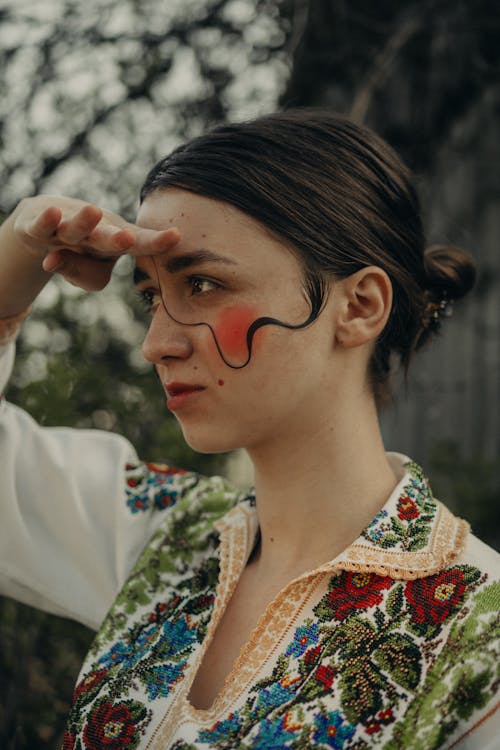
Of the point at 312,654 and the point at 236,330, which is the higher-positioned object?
the point at 236,330

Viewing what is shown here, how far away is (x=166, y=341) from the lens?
1501 mm

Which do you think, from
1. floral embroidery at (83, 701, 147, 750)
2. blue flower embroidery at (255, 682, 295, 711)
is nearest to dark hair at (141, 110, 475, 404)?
blue flower embroidery at (255, 682, 295, 711)

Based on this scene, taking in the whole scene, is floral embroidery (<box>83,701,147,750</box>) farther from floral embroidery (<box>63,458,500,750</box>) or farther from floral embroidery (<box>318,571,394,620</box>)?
floral embroidery (<box>318,571,394,620</box>)

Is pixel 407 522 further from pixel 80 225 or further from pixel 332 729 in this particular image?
pixel 80 225

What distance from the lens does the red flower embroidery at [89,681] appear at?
1.58 meters

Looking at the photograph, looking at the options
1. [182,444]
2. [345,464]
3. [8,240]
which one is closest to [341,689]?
[345,464]

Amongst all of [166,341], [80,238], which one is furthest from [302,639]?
[80,238]

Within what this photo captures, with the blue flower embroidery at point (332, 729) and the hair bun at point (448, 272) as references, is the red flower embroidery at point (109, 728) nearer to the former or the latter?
the blue flower embroidery at point (332, 729)

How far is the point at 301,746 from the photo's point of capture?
124 cm

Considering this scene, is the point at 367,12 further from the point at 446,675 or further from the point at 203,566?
the point at 446,675

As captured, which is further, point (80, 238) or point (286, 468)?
point (286, 468)

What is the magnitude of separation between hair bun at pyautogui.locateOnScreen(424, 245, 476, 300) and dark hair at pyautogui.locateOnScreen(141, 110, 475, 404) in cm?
5

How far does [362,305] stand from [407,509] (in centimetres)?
41

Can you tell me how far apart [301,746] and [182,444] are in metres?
1.48
